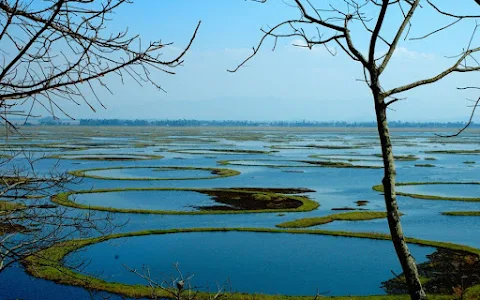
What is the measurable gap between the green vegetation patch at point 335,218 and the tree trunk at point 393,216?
2054 cm

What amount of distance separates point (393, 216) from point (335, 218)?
2246 centimetres

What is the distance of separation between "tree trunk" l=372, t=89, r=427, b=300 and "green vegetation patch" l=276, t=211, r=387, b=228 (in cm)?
2054

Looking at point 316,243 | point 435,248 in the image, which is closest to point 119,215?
point 316,243

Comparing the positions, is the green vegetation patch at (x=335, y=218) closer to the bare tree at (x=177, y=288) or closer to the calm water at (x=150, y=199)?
the calm water at (x=150, y=199)

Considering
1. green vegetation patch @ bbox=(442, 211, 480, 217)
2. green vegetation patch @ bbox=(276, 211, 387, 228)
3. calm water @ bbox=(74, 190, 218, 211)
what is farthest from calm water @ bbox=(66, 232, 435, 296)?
green vegetation patch @ bbox=(442, 211, 480, 217)

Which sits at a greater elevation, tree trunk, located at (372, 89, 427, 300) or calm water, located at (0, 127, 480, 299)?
tree trunk, located at (372, 89, 427, 300)

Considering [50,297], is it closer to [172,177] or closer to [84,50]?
[84,50]

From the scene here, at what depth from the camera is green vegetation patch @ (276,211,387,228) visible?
925 inches

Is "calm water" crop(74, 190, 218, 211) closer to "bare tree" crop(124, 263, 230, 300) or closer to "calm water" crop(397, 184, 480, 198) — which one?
"bare tree" crop(124, 263, 230, 300)

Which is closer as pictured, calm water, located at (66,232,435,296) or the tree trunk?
the tree trunk

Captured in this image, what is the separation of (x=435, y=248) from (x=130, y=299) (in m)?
11.9

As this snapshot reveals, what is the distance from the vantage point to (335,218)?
24.8 metres

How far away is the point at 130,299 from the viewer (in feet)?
47.3

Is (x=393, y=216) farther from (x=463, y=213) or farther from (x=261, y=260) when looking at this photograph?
(x=463, y=213)
